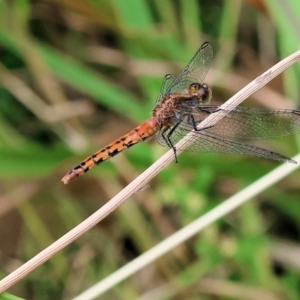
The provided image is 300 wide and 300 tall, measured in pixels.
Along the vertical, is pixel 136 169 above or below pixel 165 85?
below

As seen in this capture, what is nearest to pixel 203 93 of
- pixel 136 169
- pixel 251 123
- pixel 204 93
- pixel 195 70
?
pixel 204 93

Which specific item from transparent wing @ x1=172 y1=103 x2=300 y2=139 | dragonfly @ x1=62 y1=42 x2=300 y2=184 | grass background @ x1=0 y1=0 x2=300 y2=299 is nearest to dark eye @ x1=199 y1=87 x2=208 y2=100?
dragonfly @ x1=62 y1=42 x2=300 y2=184

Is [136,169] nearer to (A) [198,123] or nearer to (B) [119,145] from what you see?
(B) [119,145]

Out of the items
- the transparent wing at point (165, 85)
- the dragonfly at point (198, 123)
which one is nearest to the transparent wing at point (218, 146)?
the dragonfly at point (198, 123)

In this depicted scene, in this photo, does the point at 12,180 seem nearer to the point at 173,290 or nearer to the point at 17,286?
the point at 17,286

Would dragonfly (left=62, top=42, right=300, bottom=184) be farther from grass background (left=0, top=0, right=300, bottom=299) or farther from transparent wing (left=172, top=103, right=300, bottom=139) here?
grass background (left=0, top=0, right=300, bottom=299)
